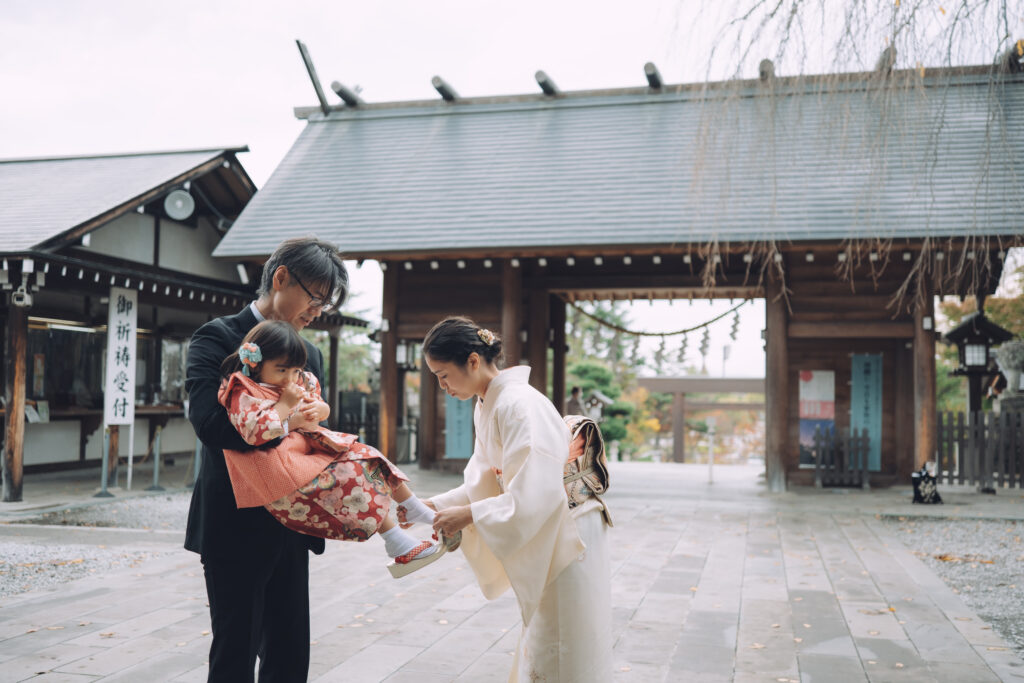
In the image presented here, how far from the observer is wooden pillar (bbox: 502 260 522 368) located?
11.0m

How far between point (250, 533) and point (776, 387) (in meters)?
8.94

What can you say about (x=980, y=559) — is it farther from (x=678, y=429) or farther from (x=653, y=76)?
(x=678, y=429)

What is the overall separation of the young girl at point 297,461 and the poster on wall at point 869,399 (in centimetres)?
1069

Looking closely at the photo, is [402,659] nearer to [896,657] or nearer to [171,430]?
[896,657]

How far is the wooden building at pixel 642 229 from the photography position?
32.6 ft

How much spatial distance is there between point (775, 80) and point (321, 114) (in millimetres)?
10829

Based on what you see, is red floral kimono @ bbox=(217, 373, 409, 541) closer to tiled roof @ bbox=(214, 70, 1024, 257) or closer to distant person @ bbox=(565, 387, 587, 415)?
tiled roof @ bbox=(214, 70, 1024, 257)

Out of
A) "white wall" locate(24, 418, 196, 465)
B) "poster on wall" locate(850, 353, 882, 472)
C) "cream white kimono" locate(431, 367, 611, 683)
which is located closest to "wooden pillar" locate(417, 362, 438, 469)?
"white wall" locate(24, 418, 196, 465)

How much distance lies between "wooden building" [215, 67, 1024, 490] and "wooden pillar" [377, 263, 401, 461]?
1.2 inches

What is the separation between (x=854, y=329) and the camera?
10281 millimetres

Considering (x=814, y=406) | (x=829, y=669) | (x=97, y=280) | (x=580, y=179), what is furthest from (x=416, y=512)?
(x=814, y=406)

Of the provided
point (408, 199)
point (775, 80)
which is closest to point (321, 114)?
point (408, 199)

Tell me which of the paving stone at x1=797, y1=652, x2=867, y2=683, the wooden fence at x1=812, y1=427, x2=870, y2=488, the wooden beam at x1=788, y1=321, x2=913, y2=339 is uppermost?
the wooden beam at x1=788, y1=321, x2=913, y2=339

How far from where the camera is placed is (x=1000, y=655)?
12.8 ft
